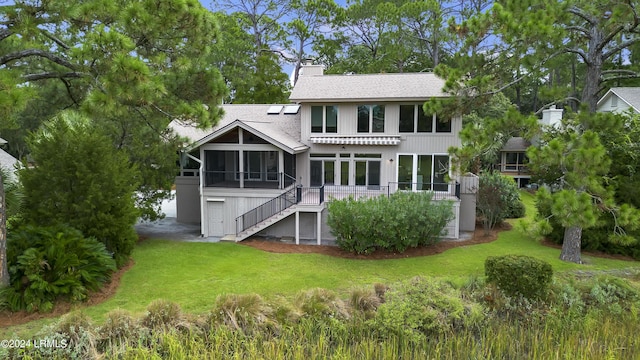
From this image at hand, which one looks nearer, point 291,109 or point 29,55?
point 29,55

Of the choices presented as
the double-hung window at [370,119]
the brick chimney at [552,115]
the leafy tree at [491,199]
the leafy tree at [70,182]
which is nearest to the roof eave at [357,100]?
the double-hung window at [370,119]

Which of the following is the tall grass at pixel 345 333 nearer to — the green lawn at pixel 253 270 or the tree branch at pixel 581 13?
the green lawn at pixel 253 270

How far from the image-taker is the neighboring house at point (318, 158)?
1681cm

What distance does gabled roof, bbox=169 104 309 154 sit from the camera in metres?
16.4

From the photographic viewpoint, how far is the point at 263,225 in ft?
53.3

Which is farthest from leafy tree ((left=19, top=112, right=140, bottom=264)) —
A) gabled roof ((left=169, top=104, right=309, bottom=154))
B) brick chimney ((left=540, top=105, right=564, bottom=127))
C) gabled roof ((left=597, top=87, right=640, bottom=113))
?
brick chimney ((left=540, top=105, right=564, bottom=127))

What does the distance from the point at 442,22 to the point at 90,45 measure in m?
27.7

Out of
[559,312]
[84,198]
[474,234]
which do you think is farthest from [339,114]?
[559,312]

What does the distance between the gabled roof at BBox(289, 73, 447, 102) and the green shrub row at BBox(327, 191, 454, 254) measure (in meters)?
5.34

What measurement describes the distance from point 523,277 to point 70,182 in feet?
37.4

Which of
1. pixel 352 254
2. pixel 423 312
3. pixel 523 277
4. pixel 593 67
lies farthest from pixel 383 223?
pixel 593 67

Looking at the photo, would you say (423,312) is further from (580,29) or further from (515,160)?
(515,160)

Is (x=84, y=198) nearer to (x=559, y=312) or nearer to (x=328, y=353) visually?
(x=328, y=353)

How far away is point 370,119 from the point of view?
18609 mm
